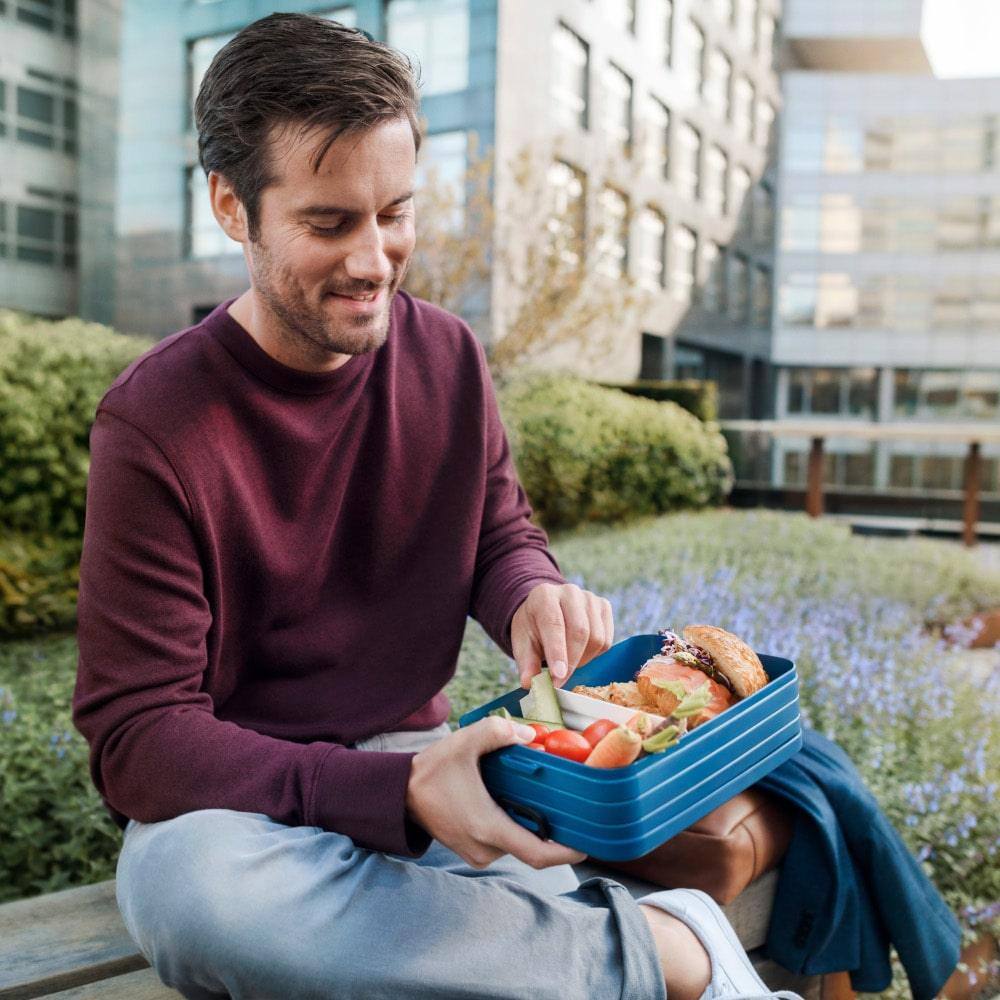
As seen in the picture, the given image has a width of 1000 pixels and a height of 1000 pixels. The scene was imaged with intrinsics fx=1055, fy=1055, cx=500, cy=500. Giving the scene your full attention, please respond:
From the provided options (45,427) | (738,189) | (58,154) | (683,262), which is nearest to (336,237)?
(45,427)

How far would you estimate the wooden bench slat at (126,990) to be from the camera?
1667 mm

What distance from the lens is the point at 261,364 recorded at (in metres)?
1.85

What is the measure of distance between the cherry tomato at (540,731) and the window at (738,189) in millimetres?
28916

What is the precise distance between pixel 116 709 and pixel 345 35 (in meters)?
1.14

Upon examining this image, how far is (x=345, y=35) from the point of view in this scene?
1.74 m

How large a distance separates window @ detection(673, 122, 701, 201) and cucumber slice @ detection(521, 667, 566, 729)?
23.8 meters

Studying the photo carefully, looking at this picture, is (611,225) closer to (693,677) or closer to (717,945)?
(693,677)

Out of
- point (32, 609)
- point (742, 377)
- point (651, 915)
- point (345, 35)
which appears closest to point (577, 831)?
point (651, 915)

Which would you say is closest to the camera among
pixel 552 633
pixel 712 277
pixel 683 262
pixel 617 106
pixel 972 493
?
pixel 552 633

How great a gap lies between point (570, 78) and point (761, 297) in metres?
17.0

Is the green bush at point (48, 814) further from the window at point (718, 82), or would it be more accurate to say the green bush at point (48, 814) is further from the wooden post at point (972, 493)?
the window at point (718, 82)

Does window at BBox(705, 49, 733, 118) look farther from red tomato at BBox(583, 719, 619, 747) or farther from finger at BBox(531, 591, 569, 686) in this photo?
red tomato at BBox(583, 719, 619, 747)

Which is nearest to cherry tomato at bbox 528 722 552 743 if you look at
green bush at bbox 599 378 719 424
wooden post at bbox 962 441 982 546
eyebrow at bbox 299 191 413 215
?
eyebrow at bbox 299 191 413 215

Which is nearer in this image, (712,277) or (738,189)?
(712,277)
